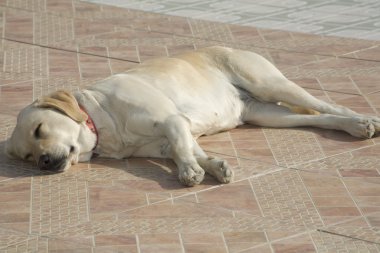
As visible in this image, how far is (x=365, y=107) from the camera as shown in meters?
8.56

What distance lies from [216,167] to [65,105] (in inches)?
41.4

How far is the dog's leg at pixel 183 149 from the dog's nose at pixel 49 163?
2.33ft

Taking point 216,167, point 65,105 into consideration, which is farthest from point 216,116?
point 65,105

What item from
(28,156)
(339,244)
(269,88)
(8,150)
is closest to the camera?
(339,244)

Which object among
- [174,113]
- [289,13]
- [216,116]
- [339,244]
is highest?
[339,244]

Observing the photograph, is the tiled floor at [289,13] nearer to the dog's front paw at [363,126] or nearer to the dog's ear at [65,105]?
the dog's front paw at [363,126]

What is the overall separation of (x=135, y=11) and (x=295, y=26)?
1598mm

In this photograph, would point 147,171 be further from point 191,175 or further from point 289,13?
point 289,13

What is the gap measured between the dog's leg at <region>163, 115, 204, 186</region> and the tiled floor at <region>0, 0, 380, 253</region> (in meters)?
0.09

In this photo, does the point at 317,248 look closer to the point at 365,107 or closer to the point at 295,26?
the point at 365,107

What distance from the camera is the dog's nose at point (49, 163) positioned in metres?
7.17

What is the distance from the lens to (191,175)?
709 centimetres

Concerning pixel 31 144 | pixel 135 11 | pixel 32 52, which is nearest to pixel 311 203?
pixel 31 144

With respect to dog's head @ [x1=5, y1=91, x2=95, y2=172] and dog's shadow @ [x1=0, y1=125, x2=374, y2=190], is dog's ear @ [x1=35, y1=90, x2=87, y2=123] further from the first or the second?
dog's shadow @ [x1=0, y1=125, x2=374, y2=190]
